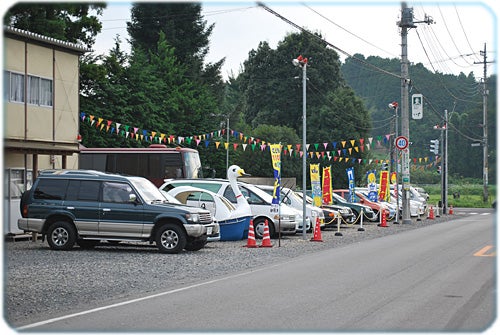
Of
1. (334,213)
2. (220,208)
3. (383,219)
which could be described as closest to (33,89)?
(220,208)

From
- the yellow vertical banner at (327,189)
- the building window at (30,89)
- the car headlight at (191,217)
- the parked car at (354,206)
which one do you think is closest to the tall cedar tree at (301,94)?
the parked car at (354,206)

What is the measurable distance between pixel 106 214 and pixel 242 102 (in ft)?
204

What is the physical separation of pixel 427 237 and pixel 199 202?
326 inches

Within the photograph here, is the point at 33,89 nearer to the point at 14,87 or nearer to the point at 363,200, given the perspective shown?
the point at 14,87

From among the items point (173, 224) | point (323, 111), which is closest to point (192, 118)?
point (323, 111)

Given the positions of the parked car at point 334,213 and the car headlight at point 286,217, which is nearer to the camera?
the car headlight at point 286,217

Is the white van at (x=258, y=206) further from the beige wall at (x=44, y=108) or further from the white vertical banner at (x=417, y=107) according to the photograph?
the white vertical banner at (x=417, y=107)

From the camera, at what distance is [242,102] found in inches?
3189

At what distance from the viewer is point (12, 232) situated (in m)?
22.9

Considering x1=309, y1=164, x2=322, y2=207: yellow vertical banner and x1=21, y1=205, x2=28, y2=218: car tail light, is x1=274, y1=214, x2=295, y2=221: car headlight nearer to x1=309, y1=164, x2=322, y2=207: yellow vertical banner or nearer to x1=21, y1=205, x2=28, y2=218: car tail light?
x1=309, y1=164, x2=322, y2=207: yellow vertical banner

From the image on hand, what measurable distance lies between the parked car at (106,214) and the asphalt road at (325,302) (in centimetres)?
338

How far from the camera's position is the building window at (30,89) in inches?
913

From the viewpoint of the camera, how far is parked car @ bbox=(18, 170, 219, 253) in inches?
758

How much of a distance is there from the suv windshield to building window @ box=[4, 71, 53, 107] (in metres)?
5.54
